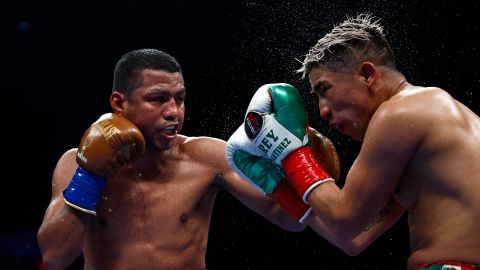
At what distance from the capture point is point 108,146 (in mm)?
2275

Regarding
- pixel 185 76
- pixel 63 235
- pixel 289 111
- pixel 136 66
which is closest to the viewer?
pixel 289 111

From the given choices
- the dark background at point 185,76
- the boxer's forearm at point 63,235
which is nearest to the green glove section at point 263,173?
the boxer's forearm at point 63,235

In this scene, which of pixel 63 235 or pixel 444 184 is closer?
pixel 444 184

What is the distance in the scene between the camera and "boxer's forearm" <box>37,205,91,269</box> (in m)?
2.33

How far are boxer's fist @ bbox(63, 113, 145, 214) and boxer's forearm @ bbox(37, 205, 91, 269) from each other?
0.06 metres

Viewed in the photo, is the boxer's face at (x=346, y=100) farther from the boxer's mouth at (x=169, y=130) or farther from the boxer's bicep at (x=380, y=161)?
the boxer's mouth at (x=169, y=130)

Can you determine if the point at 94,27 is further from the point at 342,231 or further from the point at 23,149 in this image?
the point at 342,231

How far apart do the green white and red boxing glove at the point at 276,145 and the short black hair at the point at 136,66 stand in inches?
25.2

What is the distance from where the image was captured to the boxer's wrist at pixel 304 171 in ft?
6.43

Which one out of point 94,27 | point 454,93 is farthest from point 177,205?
point 94,27

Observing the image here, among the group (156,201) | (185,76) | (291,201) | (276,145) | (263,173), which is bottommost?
(185,76)

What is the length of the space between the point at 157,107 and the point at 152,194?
0.40 metres

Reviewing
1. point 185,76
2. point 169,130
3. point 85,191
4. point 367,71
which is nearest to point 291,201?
point 367,71

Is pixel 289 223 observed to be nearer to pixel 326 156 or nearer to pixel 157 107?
pixel 326 156
